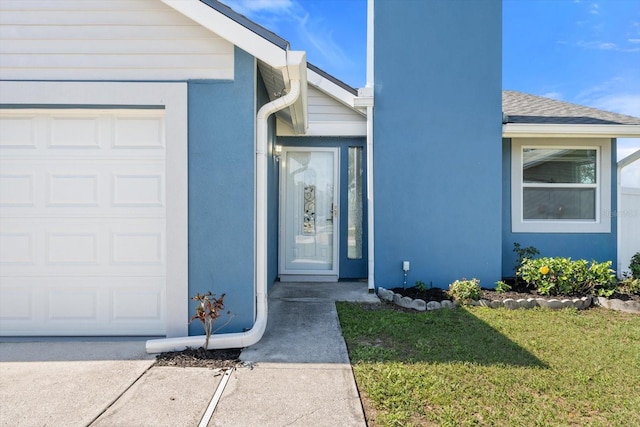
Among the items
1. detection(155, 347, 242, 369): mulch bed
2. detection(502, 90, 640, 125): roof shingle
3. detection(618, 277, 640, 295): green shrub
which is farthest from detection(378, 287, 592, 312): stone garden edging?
detection(502, 90, 640, 125): roof shingle

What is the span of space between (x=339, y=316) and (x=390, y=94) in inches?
146

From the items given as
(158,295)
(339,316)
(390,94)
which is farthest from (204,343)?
(390,94)

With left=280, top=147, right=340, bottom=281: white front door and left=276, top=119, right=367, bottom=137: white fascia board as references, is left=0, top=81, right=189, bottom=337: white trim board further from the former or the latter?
left=280, top=147, right=340, bottom=281: white front door

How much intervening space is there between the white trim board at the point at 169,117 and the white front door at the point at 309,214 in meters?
3.17

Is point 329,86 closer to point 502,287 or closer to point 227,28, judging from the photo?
point 227,28

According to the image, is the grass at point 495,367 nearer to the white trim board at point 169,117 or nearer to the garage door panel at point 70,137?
the white trim board at point 169,117

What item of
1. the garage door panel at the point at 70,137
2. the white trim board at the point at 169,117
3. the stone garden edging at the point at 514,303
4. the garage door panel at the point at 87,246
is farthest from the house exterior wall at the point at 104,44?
the stone garden edging at the point at 514,303

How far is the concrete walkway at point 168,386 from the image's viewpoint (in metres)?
2.54

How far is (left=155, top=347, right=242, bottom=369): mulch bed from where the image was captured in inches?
132

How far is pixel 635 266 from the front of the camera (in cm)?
589

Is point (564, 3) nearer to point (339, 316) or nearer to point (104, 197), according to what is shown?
point (339, 316)

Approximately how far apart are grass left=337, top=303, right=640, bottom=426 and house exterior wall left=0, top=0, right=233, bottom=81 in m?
3.38

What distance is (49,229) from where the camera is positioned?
4027mm

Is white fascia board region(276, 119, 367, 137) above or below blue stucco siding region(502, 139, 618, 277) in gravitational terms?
above
